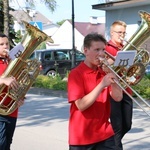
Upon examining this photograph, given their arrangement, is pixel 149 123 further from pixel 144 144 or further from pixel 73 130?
pixel 73 130

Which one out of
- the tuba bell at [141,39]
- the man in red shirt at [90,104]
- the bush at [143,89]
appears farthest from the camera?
the bush at [143,89]

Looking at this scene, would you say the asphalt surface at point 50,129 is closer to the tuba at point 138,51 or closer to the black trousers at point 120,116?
the black trousers at point 120,116

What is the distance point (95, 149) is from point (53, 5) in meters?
10.5

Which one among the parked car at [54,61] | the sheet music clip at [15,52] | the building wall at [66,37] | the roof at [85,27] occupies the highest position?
the sheet music clip at [15,52]

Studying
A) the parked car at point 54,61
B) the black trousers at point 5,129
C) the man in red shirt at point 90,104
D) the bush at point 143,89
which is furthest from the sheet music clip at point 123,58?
the parked car at point 54,61

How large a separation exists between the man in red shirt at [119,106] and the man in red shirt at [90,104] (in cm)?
124

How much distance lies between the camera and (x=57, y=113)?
28.7 feet

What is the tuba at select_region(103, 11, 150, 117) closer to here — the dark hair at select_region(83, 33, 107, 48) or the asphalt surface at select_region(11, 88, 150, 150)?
the dark hair at select_region(83, 33, 107, 48)

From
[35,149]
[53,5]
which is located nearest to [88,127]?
[35,149]

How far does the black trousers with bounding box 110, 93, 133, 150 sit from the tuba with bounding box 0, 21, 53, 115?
1.05m

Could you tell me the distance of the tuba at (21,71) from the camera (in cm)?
371

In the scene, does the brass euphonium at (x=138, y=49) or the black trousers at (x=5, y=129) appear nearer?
the black trousers at (x=5, y=129)

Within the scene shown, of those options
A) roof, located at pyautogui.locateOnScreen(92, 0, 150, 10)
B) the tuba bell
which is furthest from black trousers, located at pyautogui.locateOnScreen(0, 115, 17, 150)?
roof, located at pyautogui.locateOnScreen(92, 0, 150, 10)

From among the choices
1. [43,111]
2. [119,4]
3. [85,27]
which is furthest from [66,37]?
[43,111]
